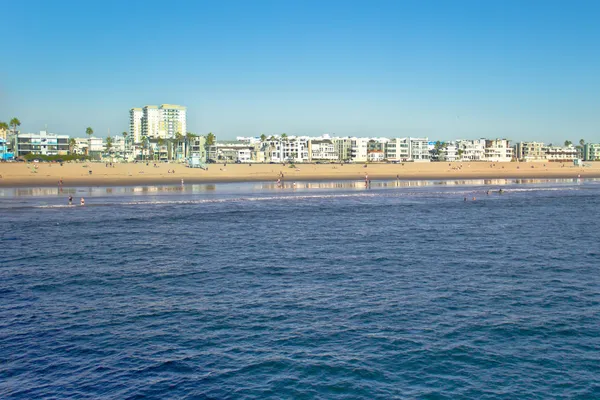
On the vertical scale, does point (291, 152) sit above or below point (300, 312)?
above

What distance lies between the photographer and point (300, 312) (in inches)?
854

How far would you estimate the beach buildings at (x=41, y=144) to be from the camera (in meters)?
174

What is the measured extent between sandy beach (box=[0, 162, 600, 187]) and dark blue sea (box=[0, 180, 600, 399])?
194ft

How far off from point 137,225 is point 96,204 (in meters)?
19.7

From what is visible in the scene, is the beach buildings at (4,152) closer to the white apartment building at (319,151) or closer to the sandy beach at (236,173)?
the sandy beach at (236,173)

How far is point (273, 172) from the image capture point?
128500mm

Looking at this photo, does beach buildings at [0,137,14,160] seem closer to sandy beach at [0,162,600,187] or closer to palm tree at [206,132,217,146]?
sandy beach at [0,162,600,187]

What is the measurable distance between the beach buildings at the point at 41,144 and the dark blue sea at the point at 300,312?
145547mm

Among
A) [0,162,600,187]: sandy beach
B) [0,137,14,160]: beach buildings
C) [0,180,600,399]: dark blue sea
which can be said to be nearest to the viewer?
[0,180,600,399]: dark blue sea

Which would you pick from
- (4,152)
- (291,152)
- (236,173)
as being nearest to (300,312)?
(236,173)

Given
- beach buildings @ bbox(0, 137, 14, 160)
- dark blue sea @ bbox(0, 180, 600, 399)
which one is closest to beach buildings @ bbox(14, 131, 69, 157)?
beach buildings @ bbox(0, 137, 14, 160)

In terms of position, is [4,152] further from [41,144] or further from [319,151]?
[319,151]

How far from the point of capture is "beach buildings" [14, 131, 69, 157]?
174500 mm

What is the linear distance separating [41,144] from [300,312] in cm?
17817
